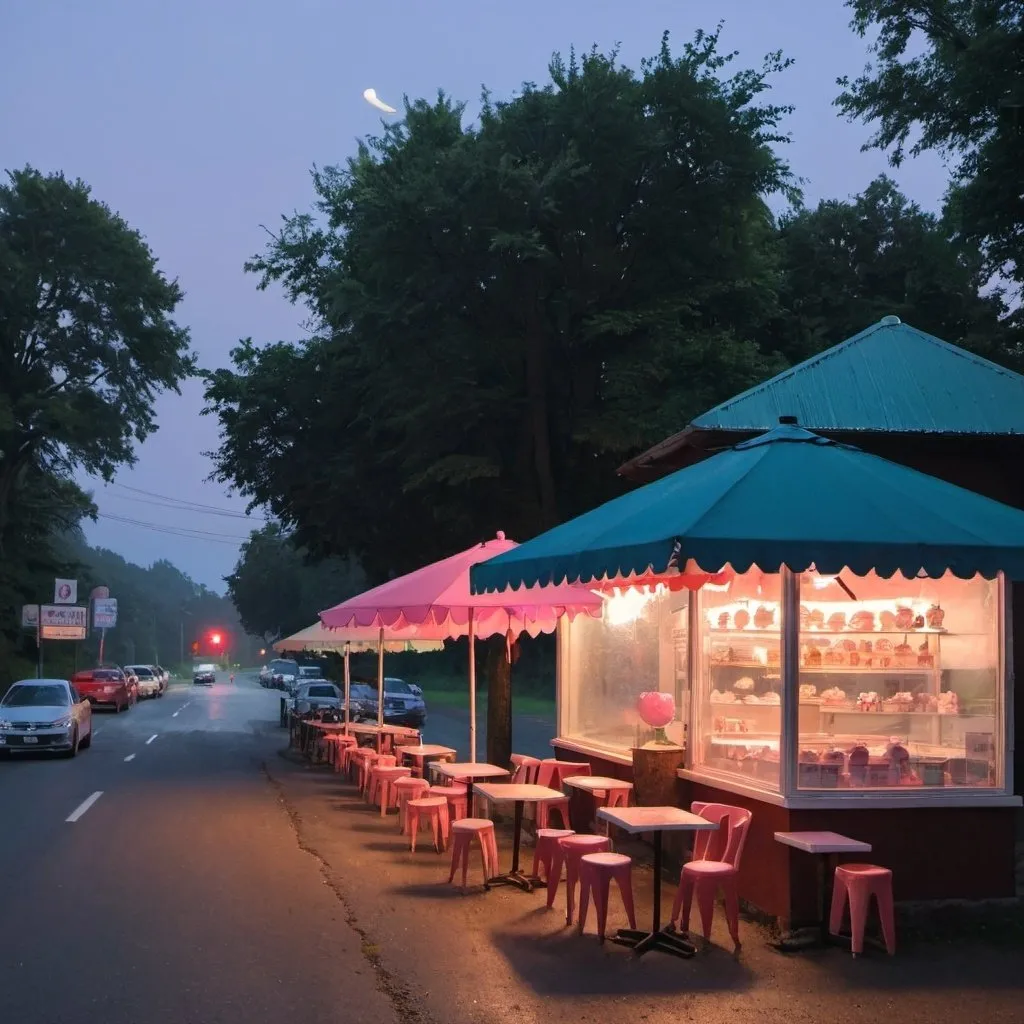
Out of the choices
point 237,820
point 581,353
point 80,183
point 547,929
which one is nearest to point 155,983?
point 547,929

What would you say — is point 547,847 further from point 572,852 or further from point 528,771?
point 528,771

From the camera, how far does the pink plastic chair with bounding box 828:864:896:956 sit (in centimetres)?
807

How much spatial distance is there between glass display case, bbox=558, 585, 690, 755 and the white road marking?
6.01 m

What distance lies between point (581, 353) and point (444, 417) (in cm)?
291

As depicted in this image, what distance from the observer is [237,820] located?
14.9 m

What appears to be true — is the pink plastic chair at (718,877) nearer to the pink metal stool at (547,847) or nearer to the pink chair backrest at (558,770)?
the pink metal stool at (547,847)

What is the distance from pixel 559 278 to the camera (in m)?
23.2

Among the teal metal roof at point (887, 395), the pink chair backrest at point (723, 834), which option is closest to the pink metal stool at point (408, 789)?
the pink chair backrest at point (723, 834)

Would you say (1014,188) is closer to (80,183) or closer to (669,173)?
(669,173)

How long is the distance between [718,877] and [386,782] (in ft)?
25.6

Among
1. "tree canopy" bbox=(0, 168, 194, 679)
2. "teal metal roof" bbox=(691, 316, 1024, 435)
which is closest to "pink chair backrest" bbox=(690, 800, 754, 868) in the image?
"teal metal roof" bbox=(691, 316, 1024, 435)

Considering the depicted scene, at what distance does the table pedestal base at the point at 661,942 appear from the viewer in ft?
26.6

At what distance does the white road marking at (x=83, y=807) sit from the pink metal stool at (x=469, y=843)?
20.7ft

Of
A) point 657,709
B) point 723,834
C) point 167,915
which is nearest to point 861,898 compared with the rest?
point 723,834
